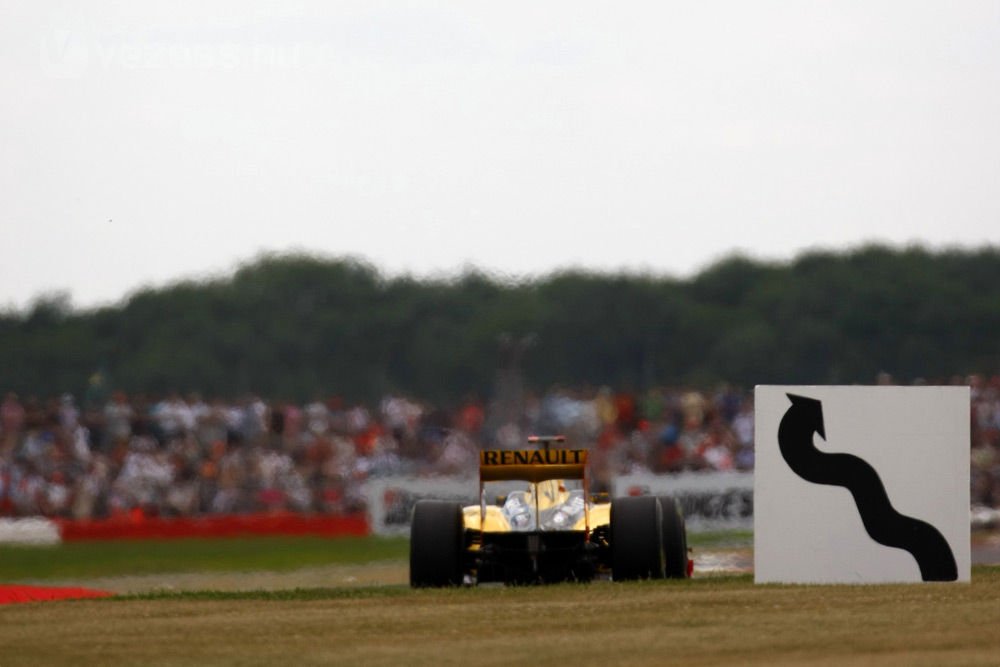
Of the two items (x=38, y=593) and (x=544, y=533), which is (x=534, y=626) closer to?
(x=544, y=533)

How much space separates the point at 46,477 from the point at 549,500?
10903mm

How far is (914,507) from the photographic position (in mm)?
12703

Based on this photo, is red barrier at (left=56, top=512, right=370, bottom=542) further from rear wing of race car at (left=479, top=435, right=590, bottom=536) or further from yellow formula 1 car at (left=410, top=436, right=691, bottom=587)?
rear wing of race car at (left=479, top=435, right=590, bottom=536)

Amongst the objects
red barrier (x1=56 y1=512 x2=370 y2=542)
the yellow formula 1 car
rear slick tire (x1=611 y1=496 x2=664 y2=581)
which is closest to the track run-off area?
rear slick tire (x1=611 y1=496 x2=664 y2=581)

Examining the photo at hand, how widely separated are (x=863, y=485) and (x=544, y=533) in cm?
308

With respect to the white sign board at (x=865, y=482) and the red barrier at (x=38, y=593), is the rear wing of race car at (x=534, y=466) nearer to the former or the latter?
the white sign board at (x=865, y=482)

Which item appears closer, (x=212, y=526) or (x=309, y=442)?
(x=212, y=526)

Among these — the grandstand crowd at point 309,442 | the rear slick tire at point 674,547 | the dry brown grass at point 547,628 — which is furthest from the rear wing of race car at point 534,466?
the grandstand crowd at point 309,442

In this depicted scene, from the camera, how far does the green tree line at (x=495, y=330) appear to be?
92.6 feet

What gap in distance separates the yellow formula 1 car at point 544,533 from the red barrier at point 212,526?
959 centimetres

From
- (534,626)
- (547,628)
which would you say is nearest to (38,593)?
(534,626)

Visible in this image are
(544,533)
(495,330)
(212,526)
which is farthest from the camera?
(495,330)

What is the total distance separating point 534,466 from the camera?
1532cm

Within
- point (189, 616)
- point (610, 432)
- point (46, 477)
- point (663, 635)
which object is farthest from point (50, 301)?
point (663, 635)
